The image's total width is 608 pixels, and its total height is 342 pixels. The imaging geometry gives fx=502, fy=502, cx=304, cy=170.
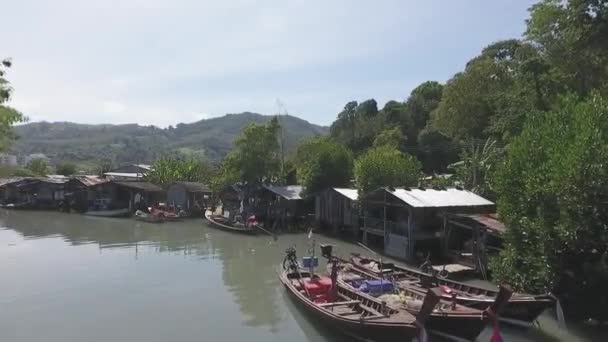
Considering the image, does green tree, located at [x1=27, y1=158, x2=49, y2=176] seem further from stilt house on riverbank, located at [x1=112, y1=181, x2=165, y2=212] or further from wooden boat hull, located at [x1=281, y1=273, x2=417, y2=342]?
wooden boat hull, located at [x1=281, y1=273, x2=417, y2=342]

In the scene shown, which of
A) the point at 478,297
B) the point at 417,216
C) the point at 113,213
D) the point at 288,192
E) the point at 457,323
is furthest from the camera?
the point at 113,213

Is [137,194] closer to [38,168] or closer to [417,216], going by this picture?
→ [417,216]

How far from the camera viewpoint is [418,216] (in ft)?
85.7

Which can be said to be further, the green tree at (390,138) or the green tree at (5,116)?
the green tree at (390,138)

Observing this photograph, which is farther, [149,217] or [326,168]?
[149,217]

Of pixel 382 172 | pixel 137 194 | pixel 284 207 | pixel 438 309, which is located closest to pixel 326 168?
pixel 284 207

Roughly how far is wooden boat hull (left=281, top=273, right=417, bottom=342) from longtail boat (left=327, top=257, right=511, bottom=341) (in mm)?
934

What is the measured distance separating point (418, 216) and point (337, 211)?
26.7ft

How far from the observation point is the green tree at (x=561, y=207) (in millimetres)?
13500

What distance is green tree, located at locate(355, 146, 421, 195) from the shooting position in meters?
29.2

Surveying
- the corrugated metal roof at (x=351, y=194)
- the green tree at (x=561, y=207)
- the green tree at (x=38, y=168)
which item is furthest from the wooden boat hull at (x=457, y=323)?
the green tree at (x=38, y=168)

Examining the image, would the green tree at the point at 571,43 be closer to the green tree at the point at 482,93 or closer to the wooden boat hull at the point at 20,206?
the green tree at the point at 482,93

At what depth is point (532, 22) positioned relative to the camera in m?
26.1

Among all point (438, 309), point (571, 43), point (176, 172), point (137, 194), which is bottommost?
point (438, 309)
